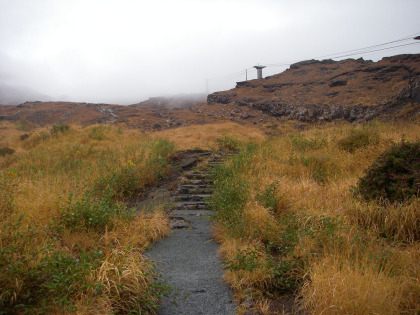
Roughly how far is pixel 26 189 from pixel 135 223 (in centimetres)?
194

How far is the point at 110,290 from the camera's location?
2920 millimetres

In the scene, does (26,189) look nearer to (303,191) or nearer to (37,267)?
(37,267)

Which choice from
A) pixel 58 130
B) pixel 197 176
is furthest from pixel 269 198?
pixel 58 130

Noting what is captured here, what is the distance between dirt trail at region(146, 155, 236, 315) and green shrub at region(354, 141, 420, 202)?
2.87 meters

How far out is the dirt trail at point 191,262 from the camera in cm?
321

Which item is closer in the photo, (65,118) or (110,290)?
(110,290)

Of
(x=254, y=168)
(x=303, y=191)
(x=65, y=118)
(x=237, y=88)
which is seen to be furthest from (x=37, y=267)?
(x=237, y=88)

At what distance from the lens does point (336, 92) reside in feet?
103

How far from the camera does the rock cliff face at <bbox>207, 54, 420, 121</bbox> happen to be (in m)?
22.7

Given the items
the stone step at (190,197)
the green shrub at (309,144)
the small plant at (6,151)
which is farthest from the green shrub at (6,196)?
the small plant at (6,151)

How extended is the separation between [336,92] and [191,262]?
31.6 metres

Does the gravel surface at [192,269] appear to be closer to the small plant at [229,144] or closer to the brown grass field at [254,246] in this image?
the brown grass field at [254,246]

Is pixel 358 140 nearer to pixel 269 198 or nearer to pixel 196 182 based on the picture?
pixel 269 198

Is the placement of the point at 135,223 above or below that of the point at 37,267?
below
